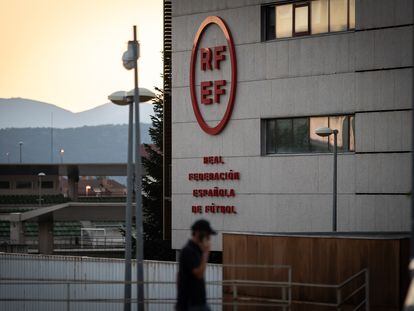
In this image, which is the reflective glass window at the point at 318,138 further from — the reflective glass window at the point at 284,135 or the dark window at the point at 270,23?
the dark window at the point at 270,23

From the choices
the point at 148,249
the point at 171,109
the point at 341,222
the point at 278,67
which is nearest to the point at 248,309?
the point at 341,222

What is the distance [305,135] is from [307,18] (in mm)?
4398

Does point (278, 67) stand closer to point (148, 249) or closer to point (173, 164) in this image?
point (173, 164)

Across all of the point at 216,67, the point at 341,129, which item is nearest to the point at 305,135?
the point at 341,129

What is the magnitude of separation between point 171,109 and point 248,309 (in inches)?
798

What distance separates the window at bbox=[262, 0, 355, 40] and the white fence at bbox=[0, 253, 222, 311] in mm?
11202

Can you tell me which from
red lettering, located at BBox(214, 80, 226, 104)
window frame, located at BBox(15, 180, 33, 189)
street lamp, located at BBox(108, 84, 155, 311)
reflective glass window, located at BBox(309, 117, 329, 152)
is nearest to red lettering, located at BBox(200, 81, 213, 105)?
red lettering, located at BBox(214, 80, 226, 104)

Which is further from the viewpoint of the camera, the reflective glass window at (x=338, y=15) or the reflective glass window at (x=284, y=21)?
the reflective glass window at (x=284, y=21)

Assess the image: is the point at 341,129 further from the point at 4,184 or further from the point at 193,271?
the point at 4,184

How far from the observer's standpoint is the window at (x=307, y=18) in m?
38.9

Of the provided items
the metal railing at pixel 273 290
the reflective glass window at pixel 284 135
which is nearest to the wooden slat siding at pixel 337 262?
the metal railing at pixel 273 290

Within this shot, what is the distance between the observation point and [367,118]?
38.2 m

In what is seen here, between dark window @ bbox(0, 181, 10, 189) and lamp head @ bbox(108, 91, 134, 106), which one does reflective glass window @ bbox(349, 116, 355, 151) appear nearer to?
lamp head @ bbox(108, 91, 134, 106)

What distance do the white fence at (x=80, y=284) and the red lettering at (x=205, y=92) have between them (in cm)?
844
